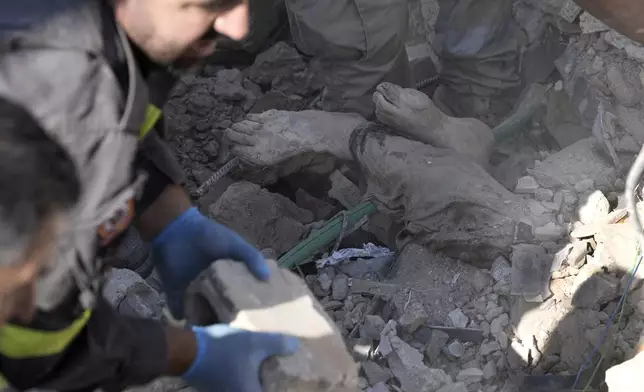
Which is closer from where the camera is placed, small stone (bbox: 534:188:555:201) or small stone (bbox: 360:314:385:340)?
small stone (bbox: 360:314:385:340)

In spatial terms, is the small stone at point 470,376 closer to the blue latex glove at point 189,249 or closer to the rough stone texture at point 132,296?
the blue latex glove at point 189,249

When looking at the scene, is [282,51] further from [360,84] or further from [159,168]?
[159,168]

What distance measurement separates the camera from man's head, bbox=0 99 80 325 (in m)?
1.10

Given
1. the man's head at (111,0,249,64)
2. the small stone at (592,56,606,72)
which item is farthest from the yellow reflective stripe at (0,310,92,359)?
the small stone at (592,56,606,72)

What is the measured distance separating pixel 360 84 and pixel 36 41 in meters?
2.53

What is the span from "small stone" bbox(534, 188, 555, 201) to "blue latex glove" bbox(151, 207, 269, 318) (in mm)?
1325

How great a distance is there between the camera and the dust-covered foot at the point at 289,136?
11.3 feet

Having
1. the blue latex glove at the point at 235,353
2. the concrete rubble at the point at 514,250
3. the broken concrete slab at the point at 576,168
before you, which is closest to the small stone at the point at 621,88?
the concrete rubble at the point at 514,250

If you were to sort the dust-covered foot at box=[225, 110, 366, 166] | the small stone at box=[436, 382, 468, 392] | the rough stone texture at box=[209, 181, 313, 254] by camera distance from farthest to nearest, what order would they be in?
the dust-covered foot at box=[225, 110, 366, 166], the rough stone texture at box=[209, 181, 313, 254], the small stone at box=[436, 382, 468, 392]

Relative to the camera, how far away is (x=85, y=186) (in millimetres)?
1488

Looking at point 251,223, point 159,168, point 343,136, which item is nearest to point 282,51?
A: point 343,136

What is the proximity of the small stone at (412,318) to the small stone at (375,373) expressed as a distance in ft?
0.65

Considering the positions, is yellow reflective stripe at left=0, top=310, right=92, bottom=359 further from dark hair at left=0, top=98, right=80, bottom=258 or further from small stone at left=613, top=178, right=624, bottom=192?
small stone at left=613, top=178, right=624, bottom=192

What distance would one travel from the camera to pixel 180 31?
158 cm
